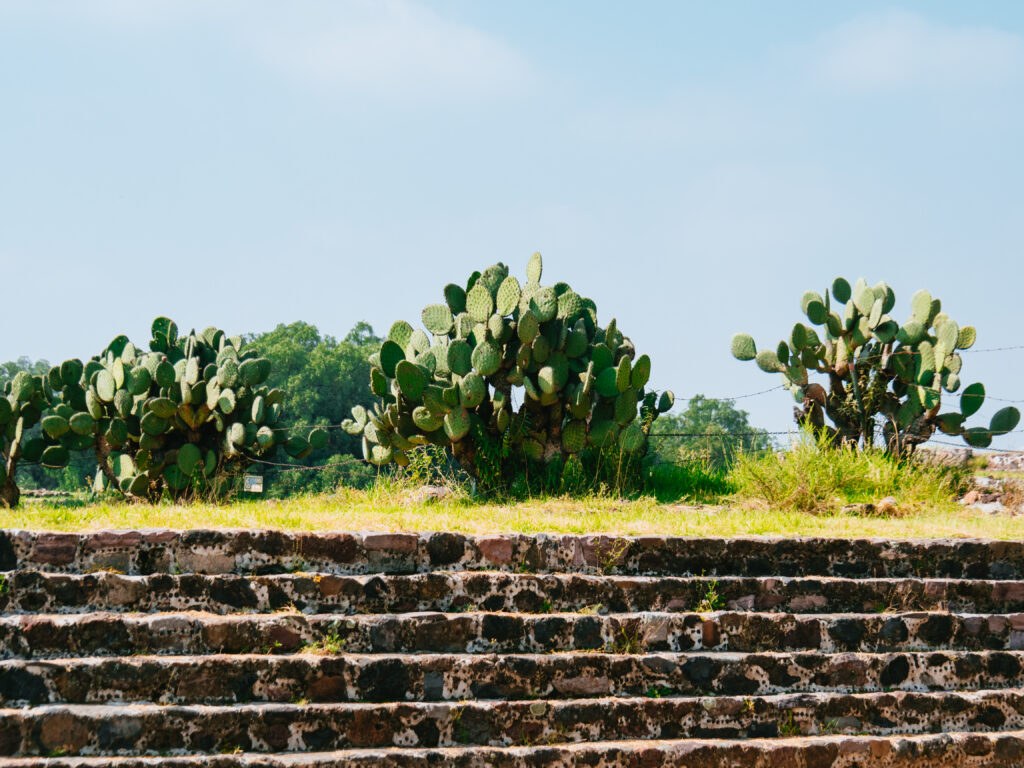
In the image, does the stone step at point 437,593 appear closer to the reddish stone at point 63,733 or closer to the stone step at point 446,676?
the stone step at point 446,676

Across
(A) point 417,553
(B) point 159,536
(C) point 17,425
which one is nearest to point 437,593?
(A) point 417,553

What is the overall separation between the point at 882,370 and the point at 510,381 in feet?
16.5

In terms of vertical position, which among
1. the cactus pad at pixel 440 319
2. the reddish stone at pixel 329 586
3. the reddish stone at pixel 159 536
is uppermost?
the cactus pad at pixel 440 319

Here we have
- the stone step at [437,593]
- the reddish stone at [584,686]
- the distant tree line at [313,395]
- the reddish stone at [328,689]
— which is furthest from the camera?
the distant tree line at [313,395]

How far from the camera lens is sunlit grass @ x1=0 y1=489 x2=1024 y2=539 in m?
6.03

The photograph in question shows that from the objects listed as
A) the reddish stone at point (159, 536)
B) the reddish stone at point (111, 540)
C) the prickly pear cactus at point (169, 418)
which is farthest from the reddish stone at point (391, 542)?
the prickly pear cactus at point (169, 418)

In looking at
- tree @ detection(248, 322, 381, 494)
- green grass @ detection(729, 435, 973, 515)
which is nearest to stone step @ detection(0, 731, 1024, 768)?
green grass @ detection(729, 435, 973, 515)

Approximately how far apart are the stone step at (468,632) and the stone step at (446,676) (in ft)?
0.39

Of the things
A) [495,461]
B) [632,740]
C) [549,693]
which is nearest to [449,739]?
[549,693]

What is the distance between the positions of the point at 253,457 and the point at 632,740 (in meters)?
7.06

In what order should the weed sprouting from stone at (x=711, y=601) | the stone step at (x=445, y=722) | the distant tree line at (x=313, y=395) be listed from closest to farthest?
1. the stone step at (x=445, y=722)
2. the weed sprouting from stone at (x=711, y=601)
3. the distant tree line at (x=313, y=395)

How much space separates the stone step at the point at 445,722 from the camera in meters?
4.64

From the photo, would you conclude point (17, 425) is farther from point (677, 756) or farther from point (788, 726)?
point (788, 726)

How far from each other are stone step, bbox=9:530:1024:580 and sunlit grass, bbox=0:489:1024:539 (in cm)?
21
